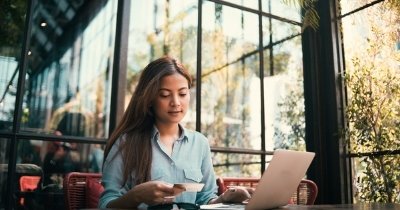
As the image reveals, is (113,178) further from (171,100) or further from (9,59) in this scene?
(9,59)

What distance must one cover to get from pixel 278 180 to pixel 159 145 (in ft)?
2.07

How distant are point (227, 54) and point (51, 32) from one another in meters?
2.58

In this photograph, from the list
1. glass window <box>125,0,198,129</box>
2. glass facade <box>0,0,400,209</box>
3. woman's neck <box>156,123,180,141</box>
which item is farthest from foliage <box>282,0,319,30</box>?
glass window <box>125,0,198,129</box>

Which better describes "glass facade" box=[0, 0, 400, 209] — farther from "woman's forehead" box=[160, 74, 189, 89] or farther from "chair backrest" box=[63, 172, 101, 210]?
"woman's forehead" box=[160, 74, 189, 89]

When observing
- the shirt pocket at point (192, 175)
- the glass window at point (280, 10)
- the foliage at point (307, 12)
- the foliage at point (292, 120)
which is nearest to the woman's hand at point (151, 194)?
the shirt pocket at point (192, 175)

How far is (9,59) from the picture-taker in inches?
95.1

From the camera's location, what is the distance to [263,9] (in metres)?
3.30

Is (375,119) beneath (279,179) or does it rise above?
above

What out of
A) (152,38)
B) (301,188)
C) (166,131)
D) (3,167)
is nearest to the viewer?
(166,131)

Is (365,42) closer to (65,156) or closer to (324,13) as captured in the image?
(324,13)

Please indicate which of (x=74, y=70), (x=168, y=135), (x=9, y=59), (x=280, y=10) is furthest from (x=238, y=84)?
(x=74, y=70)

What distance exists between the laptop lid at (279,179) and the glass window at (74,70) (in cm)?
378

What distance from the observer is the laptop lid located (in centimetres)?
111

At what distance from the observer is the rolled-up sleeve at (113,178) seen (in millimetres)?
1430
